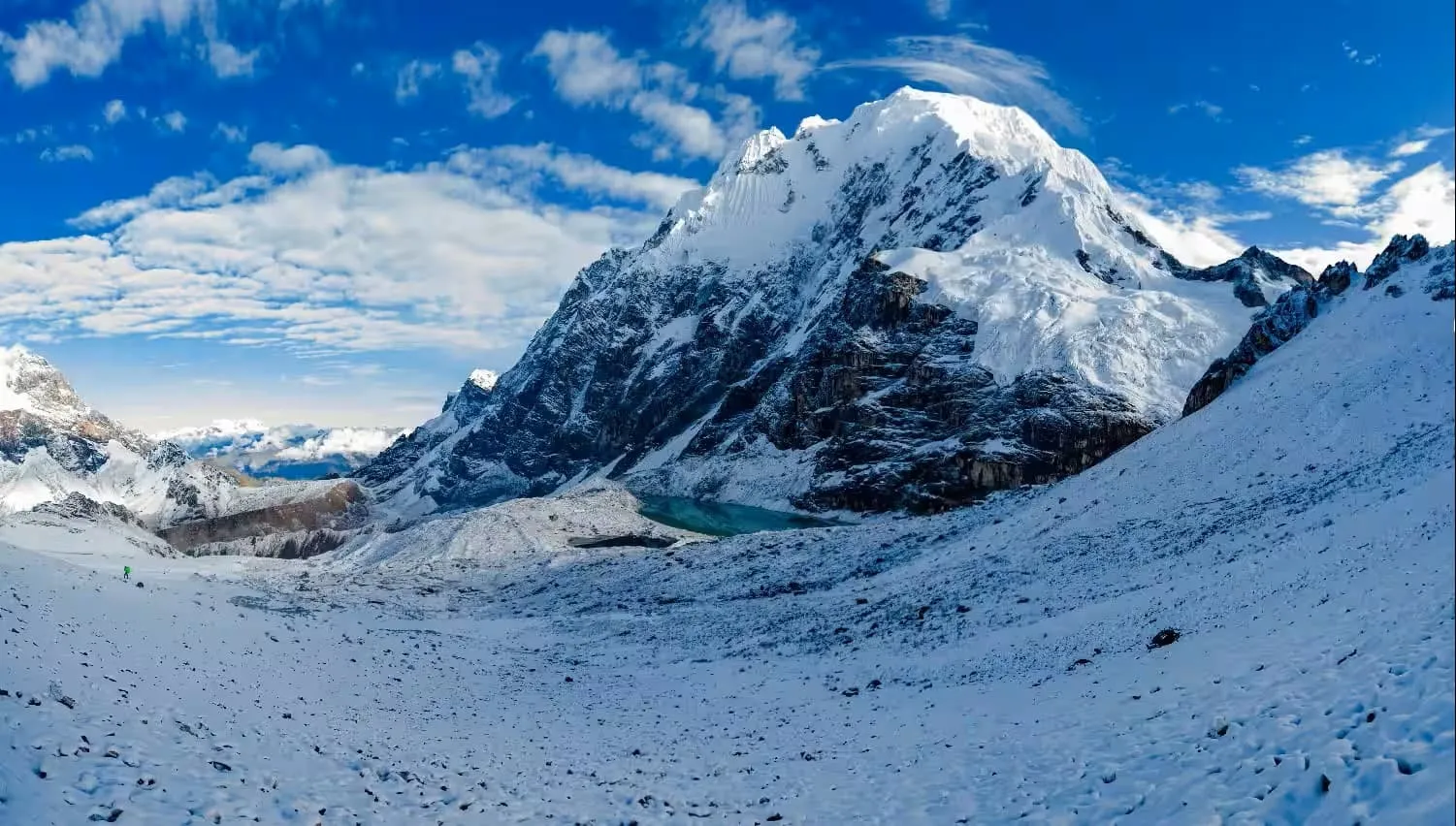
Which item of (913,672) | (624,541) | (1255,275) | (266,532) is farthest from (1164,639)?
(266,532)

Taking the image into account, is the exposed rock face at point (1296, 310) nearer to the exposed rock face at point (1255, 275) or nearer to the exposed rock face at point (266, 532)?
the exposed rock face at point (1255, 275)

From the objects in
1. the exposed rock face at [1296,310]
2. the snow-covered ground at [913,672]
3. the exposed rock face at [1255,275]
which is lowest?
the snow-covered ground at [913,672]

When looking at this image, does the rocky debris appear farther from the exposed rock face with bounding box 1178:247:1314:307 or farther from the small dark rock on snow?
the exposed rock face with bounding box 1178:247:1314:307

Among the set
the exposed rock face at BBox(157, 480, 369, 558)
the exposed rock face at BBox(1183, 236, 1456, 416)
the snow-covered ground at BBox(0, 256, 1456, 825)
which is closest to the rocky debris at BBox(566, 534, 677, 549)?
the snow-covered ground at BBox(0, 256, 1456, 825)

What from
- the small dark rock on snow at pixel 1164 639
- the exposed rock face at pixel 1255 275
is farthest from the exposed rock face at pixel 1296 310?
the exposed rock face at pixel 1255 275

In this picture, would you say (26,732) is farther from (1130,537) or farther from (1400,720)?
(1130,537)

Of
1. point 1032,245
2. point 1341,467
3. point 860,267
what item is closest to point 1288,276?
point 1032,245

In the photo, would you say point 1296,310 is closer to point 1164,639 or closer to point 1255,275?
point 1164,639
